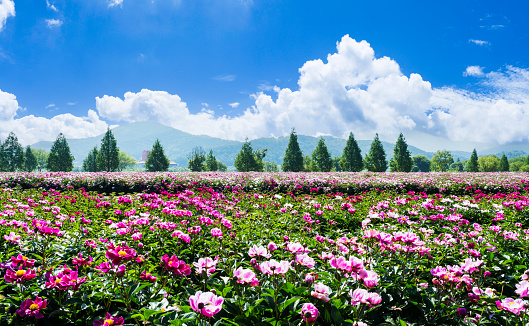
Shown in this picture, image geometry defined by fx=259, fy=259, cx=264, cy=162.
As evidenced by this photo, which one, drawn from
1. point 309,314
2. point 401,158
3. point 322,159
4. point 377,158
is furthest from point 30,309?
point 401,158

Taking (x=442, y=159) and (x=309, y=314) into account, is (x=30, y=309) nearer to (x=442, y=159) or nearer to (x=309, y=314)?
(x=309, y=314)

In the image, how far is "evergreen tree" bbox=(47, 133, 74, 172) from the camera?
4506 cm

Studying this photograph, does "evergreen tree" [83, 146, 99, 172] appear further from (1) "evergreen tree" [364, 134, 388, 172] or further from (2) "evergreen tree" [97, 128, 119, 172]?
(1) "evergreen tree" [364, 134, 388, 172]

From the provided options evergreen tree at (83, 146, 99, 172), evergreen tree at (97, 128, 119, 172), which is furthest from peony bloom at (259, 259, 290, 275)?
evergreen tree at (83, 146, 99, 172)

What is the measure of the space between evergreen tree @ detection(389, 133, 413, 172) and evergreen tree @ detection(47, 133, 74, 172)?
5676 centimetres

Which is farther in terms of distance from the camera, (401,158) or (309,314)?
(401,158)

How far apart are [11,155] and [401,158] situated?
6757cm

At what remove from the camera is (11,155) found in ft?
150

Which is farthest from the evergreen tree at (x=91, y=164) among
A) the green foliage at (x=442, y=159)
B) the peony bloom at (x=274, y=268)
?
the green foliage at (x=442, y=159)

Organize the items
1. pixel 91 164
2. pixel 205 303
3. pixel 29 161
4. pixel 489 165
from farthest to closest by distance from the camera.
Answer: pixel 489 165 < pixel 91 164 < pixel 29 161 < pixel 205 303

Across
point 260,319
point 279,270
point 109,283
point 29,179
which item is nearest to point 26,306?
point 109,283

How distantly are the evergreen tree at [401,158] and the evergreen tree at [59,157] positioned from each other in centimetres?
5676

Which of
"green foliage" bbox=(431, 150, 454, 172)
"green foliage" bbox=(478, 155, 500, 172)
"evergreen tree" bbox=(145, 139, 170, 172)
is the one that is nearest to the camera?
"evergreen tree" bbox=(145, 139, 170, 172)

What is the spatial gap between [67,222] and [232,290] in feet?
13.1
